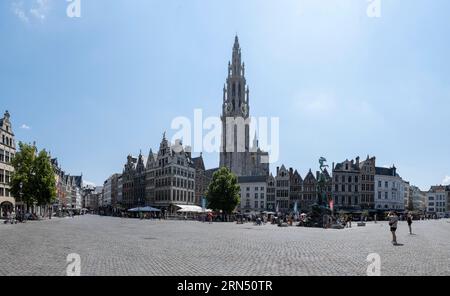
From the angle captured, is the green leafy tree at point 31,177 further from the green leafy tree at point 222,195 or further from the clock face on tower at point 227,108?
the clock face on tower at point 227,108

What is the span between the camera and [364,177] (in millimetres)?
104375

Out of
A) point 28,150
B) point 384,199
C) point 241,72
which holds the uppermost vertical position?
point 241,72

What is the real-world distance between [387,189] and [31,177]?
81.0 meters

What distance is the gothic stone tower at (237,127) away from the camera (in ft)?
469

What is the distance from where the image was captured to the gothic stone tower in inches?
5625

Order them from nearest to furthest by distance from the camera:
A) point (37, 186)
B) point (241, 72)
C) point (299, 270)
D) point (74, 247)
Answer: point (299, 270) → point (74, 247) → point (37, 186) → point (241, 72)

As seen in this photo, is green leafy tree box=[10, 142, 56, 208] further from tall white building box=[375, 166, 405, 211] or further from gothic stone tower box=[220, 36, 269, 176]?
gothic stone tower box=[220, 36, 269, 176]

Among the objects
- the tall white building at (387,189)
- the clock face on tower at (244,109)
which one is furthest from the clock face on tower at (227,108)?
the tall white building at (387,189)

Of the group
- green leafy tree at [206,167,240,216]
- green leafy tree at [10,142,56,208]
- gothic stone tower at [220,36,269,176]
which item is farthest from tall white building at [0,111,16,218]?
gothic stone tower at [220,36,269,176]

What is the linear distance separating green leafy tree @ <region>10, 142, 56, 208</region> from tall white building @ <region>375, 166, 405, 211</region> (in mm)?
74386
